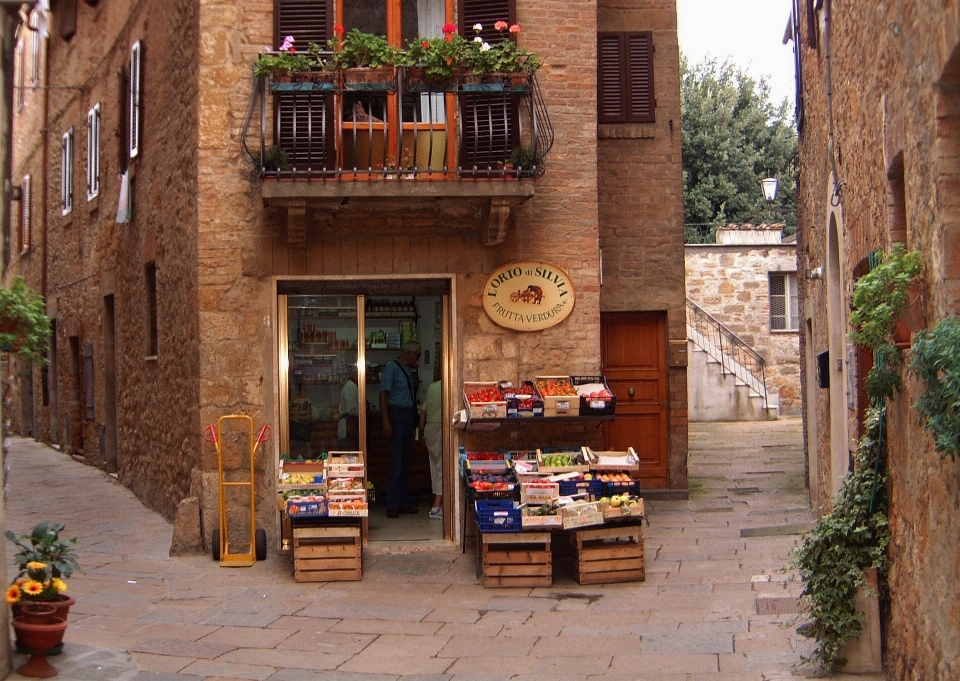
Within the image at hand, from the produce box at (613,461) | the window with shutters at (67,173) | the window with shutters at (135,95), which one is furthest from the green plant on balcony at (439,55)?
the window with shutters at (67,173)

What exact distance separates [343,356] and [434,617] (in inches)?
129

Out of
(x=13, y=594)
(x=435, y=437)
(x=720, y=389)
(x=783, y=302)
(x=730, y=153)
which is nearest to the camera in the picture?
(x=13, y=594)

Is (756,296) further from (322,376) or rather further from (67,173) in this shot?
(322,376)

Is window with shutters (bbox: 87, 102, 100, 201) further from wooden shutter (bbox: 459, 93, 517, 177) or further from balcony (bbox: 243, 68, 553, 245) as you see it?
wooden shutter (bbox: 459, 93, 517, 177)

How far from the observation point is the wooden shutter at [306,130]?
32.0ft

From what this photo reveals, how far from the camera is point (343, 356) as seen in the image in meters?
10.7

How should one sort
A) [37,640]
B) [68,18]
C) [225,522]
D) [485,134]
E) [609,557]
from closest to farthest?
[37,640] → [609,557] → [485,134] → [225,522] → [68,18]

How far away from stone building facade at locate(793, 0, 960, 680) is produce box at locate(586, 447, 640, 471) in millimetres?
1721

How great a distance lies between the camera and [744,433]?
20562 millimetres

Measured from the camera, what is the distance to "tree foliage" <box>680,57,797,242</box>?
3241 cm

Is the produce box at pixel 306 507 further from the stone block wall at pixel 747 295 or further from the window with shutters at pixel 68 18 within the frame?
the stone block wall at pixel 747 295

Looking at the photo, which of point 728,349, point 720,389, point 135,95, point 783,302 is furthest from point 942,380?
point 783,302

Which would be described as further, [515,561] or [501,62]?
[501,62]

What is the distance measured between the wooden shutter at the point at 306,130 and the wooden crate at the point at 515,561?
136 inches
